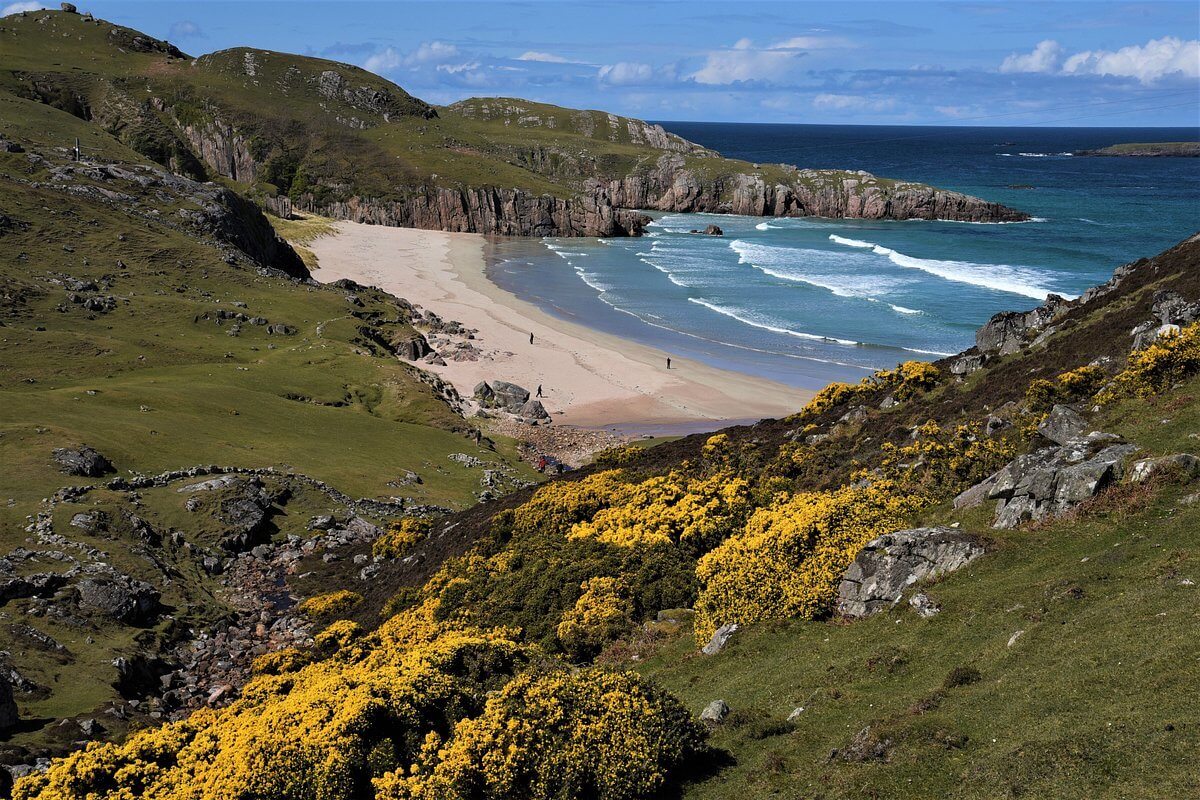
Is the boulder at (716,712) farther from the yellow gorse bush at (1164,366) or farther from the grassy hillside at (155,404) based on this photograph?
the grassy hillside at (155,404)

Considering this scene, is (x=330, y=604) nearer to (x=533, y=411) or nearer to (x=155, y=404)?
(x=155, y=404)

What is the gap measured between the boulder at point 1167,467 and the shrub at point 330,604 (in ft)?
97.5

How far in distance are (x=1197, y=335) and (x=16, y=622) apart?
4182cm

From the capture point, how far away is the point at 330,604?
124 feet

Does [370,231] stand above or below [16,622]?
above

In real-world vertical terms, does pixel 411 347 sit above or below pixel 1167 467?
below

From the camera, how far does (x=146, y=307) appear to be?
79938mm

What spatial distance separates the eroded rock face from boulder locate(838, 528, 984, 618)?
183 cm

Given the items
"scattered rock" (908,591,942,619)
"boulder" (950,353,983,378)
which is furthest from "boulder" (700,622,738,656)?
"boulder" (950,353,983,378)

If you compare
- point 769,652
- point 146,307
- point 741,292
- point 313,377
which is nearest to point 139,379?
point 313,377

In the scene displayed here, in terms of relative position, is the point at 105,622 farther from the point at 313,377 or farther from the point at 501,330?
the point at 501,330

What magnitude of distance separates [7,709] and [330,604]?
12.9 metres

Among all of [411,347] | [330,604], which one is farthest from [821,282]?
[330,604]

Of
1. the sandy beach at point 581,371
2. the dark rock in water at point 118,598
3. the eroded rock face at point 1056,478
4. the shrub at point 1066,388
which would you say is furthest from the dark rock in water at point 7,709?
the sandy beach at point 581,371
